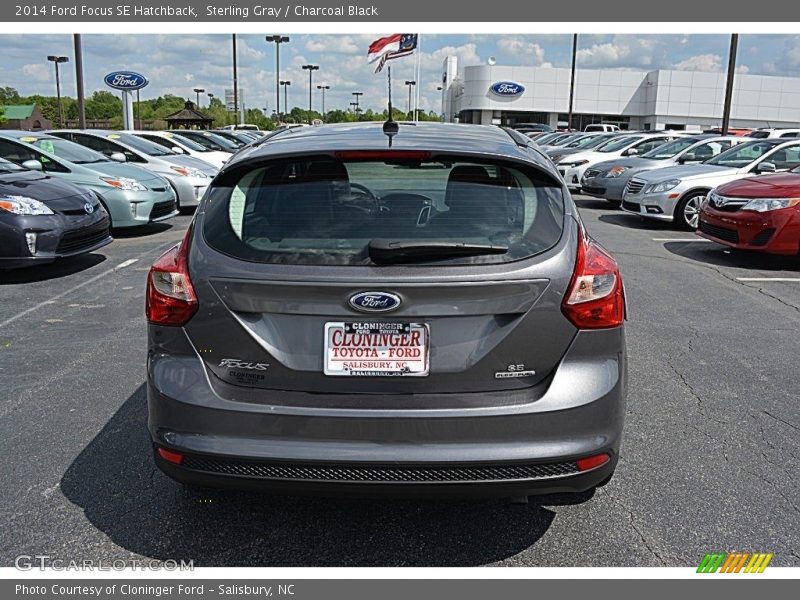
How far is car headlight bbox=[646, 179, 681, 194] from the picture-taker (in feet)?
40.4

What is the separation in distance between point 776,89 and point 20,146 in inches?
2737

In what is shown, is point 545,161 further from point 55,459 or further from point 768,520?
point 55,459

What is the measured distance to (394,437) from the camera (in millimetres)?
2564

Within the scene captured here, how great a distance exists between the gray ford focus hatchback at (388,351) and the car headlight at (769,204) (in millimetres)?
7135

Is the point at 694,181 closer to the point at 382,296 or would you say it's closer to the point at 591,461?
the point at 591,461

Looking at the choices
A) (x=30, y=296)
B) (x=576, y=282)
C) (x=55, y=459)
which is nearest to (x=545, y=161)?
(x=576, y=282)

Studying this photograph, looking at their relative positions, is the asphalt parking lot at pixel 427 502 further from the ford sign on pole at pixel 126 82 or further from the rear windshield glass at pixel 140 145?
the ford sign on pole at pixel 126 82

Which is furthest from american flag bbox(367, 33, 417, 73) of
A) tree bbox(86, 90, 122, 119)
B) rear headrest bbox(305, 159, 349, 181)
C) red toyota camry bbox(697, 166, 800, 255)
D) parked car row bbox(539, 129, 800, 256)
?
tree bbox(86, 90, 122, 119)

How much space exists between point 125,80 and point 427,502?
28644 millimetres

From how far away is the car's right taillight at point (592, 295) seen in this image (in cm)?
271

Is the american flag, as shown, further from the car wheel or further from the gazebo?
the gazebo

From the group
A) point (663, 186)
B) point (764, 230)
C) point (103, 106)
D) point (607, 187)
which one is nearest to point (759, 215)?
point (764, 230)

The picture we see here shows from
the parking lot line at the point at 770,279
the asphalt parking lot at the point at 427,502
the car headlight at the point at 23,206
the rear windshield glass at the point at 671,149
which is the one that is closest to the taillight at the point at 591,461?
the asphalt parking lot at the point at 427,502
